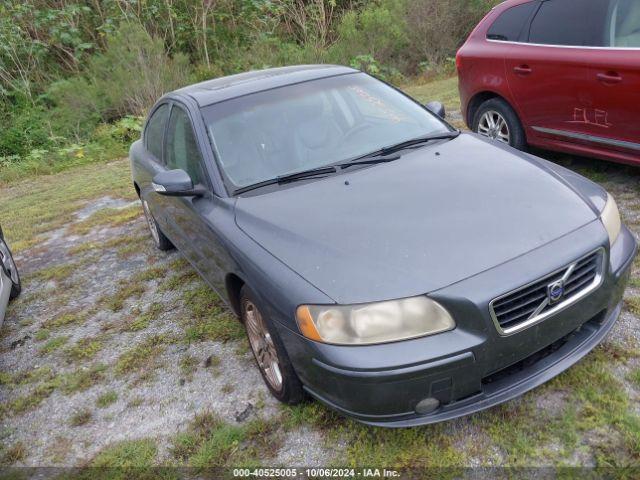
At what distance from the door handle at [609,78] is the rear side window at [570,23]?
0.27 metres

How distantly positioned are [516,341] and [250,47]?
13478mm

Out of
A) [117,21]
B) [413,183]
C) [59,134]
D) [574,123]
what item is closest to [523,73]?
[574,123]

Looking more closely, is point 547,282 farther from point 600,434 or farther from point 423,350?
point 600,434

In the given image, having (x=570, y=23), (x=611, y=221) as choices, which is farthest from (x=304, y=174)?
(x=570, y=23)

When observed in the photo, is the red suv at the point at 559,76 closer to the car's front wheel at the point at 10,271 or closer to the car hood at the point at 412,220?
the car hood at the point at 412,220

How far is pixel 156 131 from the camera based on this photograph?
4.27 metres

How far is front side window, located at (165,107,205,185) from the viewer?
3.16 m

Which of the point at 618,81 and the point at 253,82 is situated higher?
the point at 253,82

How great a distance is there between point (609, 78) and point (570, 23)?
27.7 inches

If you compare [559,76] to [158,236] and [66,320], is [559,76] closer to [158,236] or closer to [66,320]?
[158,236]

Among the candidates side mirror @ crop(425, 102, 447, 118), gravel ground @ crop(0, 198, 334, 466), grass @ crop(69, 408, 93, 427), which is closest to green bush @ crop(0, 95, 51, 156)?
gravel ground @ crop(0, 198, 334, 466)

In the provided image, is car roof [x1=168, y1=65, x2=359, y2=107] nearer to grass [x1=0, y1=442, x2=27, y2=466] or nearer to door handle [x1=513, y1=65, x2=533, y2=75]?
door handle [x1=513, y1=65, x2=533, y2=75]

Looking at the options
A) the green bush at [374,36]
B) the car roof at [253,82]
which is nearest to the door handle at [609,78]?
the car roof at [253,82]

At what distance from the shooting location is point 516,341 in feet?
6.73
